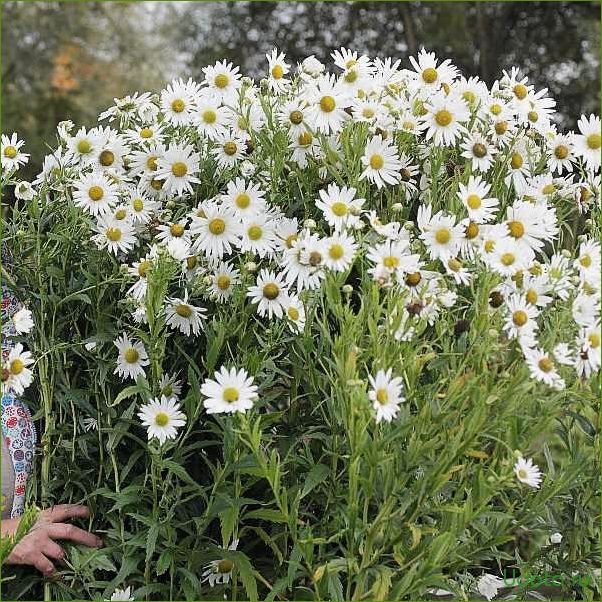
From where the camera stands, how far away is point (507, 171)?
1.61 meters

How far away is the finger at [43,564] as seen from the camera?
150cm

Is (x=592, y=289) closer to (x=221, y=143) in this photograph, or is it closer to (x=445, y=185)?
(x=445, y=185)

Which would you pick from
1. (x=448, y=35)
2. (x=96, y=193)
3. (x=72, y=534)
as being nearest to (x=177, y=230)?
(x=96, y=193)

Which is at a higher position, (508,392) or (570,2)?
(570,2)

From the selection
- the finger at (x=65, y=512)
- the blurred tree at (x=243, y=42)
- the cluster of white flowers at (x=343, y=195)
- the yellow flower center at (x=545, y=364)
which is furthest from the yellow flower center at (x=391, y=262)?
the blurred tree at (x=243, y=42)

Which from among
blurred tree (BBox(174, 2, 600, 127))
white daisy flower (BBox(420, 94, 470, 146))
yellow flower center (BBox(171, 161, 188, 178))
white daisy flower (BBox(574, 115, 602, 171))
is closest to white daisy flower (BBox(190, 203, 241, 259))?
yellow flower center (BBox(171, 161, 188, 178))

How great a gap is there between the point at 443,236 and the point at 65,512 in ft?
2.41

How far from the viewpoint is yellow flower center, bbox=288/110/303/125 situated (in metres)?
1.52

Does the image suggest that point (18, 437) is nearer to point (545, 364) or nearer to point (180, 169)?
point (180, 169)

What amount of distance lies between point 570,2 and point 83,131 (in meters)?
7.51

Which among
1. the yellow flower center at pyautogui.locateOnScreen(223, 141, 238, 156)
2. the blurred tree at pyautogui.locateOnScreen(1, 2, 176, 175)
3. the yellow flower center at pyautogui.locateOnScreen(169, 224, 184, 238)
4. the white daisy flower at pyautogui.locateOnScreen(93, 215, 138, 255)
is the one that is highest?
the blurred tree at pyautogui.locateOnScreen(1, 2, 176, 175)

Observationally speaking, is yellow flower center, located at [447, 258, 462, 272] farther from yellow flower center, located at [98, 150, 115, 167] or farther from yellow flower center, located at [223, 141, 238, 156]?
yellow flower center, located at [98, 150, 115, 167]

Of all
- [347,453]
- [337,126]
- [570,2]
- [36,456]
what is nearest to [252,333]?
[347,453]

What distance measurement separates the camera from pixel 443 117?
5.00ft
